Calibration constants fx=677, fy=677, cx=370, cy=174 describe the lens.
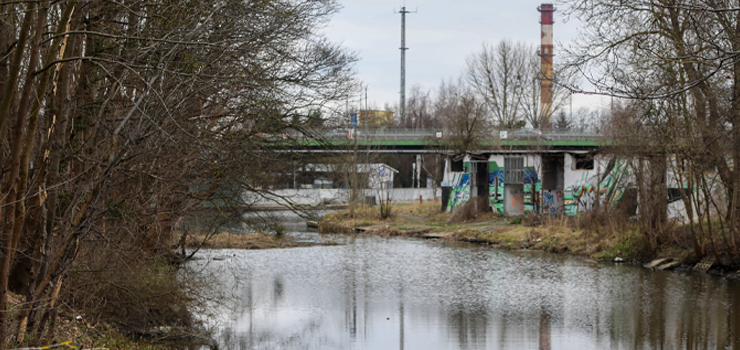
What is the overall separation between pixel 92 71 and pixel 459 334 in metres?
7.84

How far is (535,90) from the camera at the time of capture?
51875 mm

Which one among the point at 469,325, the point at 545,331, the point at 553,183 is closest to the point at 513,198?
the point at 553,183

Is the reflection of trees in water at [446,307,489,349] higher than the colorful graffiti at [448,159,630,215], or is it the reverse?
the colorful graffiti at [448,159,630,215]

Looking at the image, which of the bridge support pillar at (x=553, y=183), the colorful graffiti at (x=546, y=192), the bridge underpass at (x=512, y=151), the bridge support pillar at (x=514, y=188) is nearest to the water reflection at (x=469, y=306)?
the bridge underpass at (x=512, y=151)

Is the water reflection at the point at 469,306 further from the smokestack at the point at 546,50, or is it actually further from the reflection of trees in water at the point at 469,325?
the smokestack at the point at 546,50

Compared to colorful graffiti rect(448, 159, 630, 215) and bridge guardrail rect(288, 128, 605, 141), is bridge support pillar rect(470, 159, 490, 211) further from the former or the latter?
bridge guardrail rect(288, 128, 605, 141)

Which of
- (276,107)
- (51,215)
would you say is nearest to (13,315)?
(51,215)

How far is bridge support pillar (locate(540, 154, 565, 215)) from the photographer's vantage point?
33.3 m

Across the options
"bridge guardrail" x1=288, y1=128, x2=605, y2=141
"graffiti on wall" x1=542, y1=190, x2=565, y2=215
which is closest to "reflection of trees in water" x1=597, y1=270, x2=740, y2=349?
"graffiti on wall" x1=542, y1=190, x2=565, y2=215

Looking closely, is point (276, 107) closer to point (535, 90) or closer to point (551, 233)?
point (551, 233)

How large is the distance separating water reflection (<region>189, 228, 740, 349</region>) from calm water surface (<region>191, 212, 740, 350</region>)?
1.0 inches

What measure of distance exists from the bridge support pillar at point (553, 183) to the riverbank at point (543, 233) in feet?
7.98

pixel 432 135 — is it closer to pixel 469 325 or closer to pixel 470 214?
pixel 470 214

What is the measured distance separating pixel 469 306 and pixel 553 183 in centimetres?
2104
